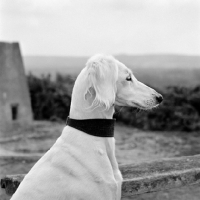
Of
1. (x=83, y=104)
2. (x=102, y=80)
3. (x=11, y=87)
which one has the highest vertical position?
(x=102, y=80)

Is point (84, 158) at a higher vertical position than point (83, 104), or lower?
lower

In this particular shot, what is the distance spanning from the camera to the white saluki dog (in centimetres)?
254

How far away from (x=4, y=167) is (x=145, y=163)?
466 cm

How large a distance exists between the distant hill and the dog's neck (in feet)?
60.9

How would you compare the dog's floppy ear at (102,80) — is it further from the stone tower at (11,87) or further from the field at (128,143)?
the stone tower at (11,87)

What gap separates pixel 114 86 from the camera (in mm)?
2645

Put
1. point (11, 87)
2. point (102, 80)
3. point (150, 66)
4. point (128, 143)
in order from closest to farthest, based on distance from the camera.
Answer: point (102, 80)
point (128, 143)
point (11, 87)
point (150, 66)

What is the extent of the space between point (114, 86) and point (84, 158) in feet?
1.57

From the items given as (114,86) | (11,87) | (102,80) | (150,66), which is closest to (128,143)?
(11,87)

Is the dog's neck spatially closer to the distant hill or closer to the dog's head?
the dog's head

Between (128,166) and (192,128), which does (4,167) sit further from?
(192,128)

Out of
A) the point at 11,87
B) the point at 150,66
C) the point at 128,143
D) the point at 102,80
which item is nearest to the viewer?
the point at 102,80

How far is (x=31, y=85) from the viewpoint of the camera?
20.0m

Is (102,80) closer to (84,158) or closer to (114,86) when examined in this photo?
(114,86)
